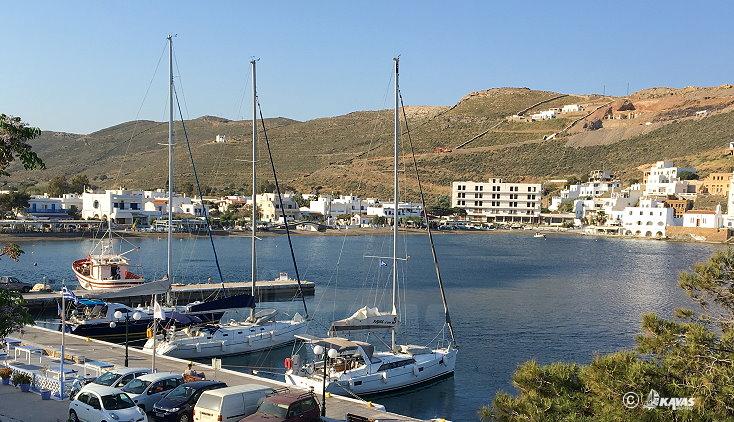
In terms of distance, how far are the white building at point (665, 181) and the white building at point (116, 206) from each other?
81781 millimetres

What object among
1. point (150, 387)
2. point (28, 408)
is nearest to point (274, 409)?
point (150, 387)

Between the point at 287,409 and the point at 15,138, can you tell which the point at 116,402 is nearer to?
the point at 287,409

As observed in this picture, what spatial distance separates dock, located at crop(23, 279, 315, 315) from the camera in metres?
39.1

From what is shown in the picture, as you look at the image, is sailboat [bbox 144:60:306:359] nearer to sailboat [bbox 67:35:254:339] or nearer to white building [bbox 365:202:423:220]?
sailboat [bbox 67:35:254:339]

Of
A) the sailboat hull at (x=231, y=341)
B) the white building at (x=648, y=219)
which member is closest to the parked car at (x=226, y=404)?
the sailboat hull at (x=231, y=341)

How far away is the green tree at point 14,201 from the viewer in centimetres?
9326

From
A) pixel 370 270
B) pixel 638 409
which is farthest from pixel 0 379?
pixel 370 270

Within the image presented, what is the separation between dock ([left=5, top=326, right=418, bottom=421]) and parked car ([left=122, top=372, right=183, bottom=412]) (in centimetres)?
153

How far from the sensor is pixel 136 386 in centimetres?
1611

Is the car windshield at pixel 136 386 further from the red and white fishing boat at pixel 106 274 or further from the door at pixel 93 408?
the red and white fishing boat at pixel 106 274

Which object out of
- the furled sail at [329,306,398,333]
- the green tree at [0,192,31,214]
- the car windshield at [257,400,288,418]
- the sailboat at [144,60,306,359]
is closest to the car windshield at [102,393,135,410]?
the car windshield at [257,400,288,418]

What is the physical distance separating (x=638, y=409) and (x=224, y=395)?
8.03 meters

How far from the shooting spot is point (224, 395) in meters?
14.1

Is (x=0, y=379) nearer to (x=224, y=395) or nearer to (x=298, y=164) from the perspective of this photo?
(x=224, y=395)
